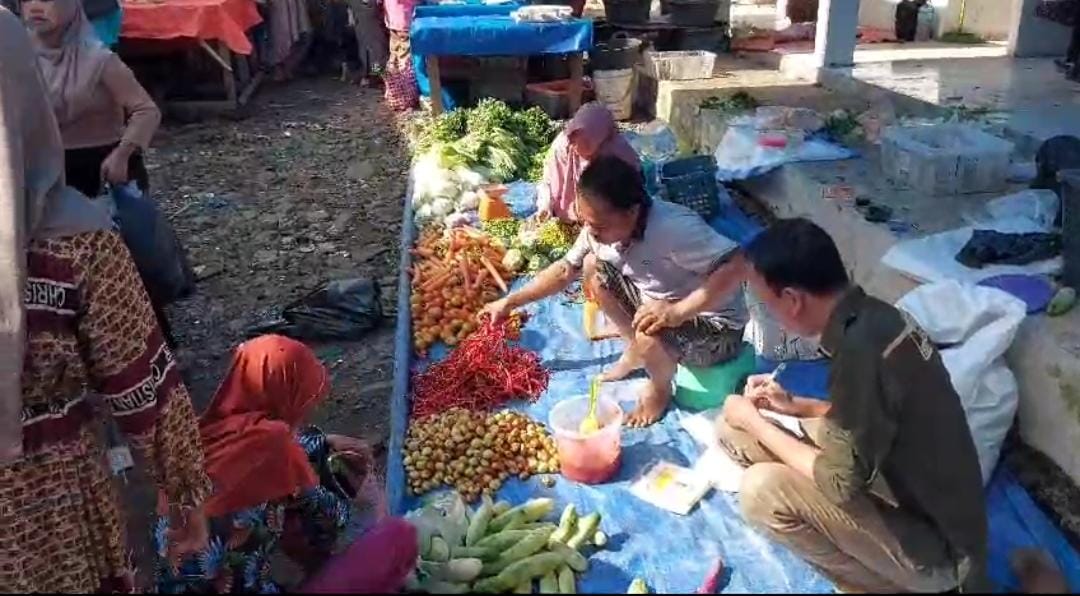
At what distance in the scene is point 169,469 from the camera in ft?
6.98

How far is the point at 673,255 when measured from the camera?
3332 mm

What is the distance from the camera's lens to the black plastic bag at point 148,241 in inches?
143

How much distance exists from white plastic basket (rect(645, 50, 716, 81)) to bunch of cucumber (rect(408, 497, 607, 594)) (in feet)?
18.9

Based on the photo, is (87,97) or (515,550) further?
(87,97)

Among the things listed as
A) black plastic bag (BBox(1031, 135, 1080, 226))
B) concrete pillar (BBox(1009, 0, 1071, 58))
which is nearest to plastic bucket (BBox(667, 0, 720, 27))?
concrete pillar (BBox(1009, 0, 1071, 58))

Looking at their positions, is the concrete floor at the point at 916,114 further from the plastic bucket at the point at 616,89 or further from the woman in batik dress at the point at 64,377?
the woman in batik dress at the point at 64,377

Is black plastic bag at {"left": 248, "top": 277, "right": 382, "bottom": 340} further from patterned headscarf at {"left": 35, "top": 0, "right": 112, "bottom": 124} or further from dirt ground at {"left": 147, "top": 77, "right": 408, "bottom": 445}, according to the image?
patterned headscarf at {"left": 35, "top": 0, "right": 112, "bottom": 124}

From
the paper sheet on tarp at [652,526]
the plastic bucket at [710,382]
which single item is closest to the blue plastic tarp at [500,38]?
the paper sheet on tarp at [652,526]

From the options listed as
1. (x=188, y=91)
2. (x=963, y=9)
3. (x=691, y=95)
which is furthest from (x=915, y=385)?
(x=188, y=91)

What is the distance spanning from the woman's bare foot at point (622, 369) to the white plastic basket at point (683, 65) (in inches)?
188

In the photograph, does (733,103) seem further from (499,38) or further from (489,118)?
(499,38)

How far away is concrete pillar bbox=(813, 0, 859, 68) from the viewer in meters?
7.54

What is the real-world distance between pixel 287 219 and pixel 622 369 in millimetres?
3629

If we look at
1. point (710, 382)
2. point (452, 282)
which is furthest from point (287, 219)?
point (710, 382)
